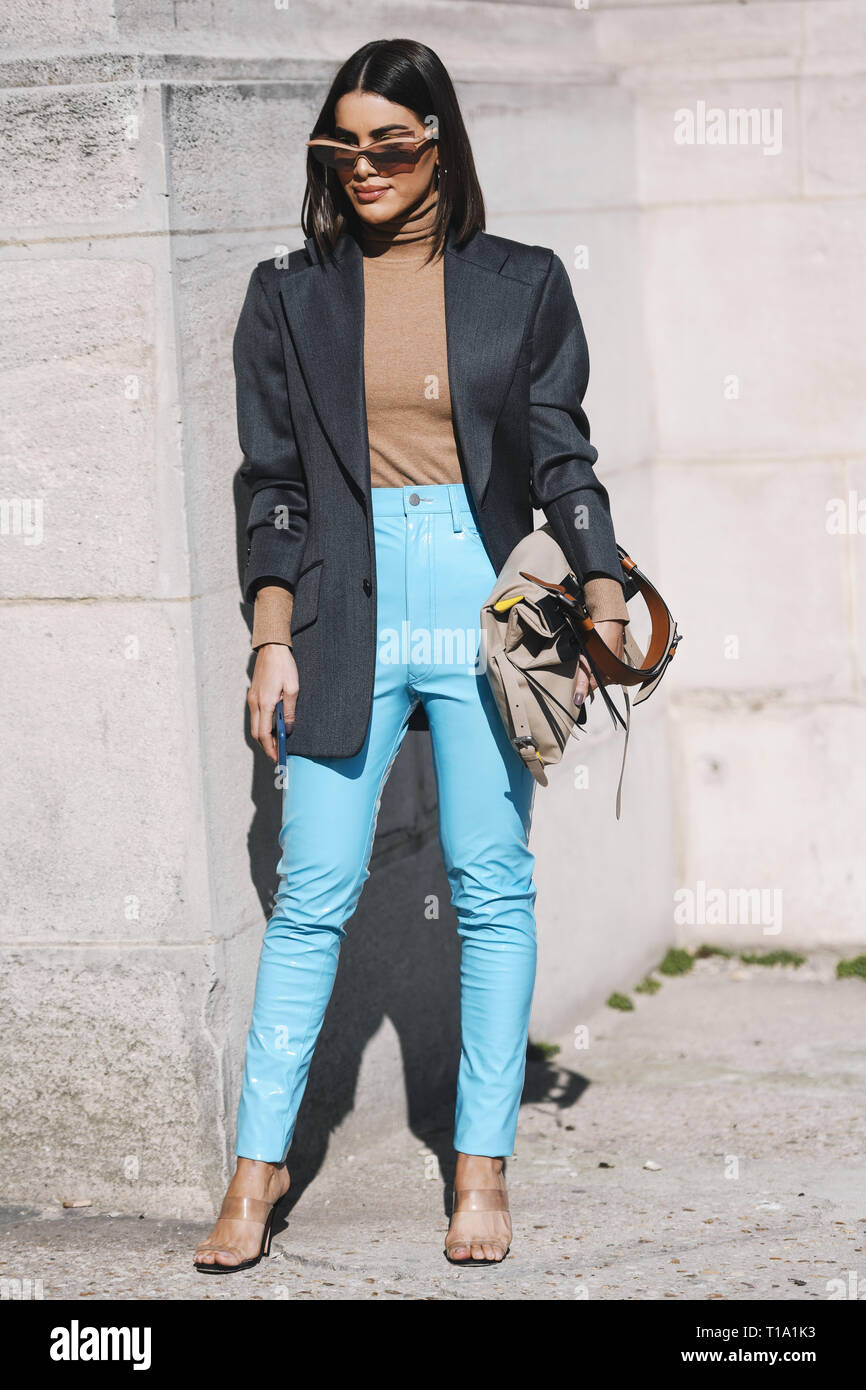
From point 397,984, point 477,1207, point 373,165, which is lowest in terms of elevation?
point 477,1207

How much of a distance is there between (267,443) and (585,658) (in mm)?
760

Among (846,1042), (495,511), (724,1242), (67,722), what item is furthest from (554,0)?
(724,1242)

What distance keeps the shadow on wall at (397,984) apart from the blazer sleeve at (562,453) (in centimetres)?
70

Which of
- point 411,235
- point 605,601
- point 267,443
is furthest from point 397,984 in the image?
point 411,235

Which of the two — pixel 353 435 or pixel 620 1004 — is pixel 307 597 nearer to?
pixel 353 435

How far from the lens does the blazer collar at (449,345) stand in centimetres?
340

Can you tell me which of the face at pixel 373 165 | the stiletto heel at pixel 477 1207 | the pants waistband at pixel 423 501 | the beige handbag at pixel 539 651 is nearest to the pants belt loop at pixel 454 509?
the pants waistband at pixel 423 501

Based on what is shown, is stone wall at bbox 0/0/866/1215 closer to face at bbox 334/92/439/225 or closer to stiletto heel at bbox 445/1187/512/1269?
face at bbox 334/92/439/225

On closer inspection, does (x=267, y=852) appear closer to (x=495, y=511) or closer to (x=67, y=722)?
(x=67, y=722)

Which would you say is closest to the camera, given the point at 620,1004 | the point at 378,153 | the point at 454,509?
the point at 378,153

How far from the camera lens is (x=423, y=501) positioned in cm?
345

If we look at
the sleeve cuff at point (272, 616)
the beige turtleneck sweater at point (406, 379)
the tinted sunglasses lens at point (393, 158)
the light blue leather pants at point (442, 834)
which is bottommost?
the light blue leather pants at point (442, 834)

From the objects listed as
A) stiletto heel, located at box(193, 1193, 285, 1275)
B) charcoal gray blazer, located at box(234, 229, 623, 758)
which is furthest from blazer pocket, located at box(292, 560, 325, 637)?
stiletto heel, located at box(193, 1193, 285, 1275)

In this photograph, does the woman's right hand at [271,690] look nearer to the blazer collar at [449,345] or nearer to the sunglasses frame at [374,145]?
the blazer collar at [449,345]
